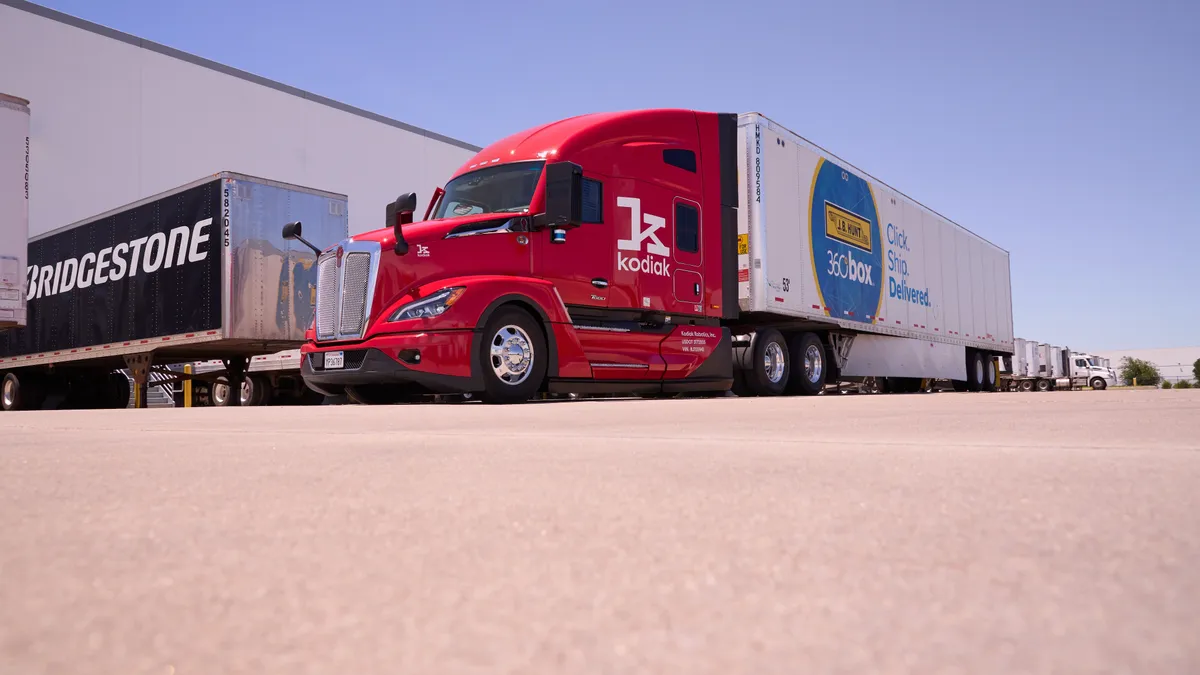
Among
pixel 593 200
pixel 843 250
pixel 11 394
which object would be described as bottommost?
pixel 11 394

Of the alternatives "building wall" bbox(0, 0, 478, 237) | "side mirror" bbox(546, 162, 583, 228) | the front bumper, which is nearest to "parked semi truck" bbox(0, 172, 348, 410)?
the front bumper

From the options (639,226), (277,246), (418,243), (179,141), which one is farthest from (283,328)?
(179,141)

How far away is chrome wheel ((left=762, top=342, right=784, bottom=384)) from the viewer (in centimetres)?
1288

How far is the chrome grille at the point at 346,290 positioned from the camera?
9.21 meters

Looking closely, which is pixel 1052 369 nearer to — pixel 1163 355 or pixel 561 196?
pixel 561 196

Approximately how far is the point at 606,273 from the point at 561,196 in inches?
45.2

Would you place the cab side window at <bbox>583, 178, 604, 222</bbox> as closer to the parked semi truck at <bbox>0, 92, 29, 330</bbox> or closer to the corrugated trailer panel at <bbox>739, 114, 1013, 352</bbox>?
the corrugated trailer panel at <bbox>739, 114, 1013, 352</bbox>

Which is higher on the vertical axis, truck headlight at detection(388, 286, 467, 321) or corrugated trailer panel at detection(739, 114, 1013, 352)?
corrugated trailer panel at detection(739, 114, 1013, 352)

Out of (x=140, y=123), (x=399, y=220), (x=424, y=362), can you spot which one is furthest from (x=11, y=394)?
(x=424, y=362)

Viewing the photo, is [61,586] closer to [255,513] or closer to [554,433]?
[255,513]

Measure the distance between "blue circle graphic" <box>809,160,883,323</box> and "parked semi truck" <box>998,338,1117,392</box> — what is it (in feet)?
87.8

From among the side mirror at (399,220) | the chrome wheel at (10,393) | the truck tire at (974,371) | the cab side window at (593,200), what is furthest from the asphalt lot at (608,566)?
the truck tire at (974,371)

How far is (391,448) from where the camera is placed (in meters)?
2.76

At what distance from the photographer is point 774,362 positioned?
1311cm
